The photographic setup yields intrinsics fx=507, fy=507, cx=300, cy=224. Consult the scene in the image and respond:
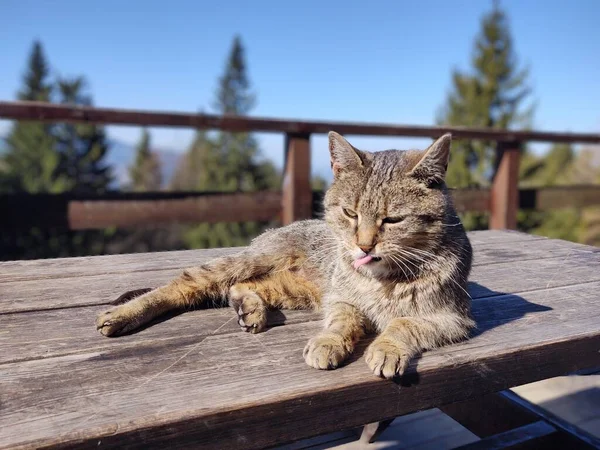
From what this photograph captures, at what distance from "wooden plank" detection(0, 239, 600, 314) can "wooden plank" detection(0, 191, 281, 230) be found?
1.20 metres

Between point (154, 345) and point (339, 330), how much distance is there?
53cm

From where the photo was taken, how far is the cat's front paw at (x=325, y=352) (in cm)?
131

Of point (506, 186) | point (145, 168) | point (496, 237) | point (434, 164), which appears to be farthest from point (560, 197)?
point (145, 168)

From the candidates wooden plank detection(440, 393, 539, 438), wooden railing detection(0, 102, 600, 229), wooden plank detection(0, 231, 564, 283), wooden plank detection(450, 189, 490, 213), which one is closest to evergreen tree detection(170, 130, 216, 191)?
wooden plank detection(450, 189, 490, 213)

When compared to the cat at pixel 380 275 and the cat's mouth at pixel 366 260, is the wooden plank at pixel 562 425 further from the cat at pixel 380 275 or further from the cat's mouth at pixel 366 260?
the cat's mouth at pixel 366 260

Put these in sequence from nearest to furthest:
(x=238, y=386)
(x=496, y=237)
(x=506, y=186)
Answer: (x=238, y=386) < (x=496, y=237) < (x=506, y=186)

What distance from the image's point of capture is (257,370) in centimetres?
129

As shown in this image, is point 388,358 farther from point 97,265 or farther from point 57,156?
point 57,156

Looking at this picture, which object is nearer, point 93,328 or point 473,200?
point 93,328

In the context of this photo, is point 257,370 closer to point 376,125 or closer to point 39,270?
point 39,270

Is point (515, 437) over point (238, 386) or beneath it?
beneath

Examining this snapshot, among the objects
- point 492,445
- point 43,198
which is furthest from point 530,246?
point 43,198

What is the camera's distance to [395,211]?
5.34 feet

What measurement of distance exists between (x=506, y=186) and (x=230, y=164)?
2240 cm
